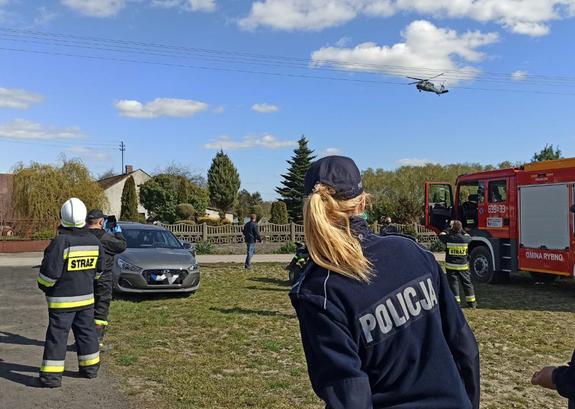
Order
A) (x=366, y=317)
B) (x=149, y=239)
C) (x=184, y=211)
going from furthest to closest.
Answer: (x=184, y=211) → (x=149, y=239) → (x=366, y=317)

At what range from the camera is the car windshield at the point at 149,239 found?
11609 millimetres

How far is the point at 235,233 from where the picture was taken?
27.0 metres

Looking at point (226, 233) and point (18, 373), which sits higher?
point (226, 233)

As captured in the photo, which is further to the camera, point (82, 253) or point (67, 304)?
point (82, 253)

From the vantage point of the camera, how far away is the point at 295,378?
5609mm

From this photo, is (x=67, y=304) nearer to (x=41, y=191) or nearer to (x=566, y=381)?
(x=566, y=381)

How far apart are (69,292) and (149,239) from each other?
21.8 ft

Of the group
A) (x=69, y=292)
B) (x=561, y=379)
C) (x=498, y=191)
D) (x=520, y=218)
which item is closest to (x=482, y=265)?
(x=520, y=218)

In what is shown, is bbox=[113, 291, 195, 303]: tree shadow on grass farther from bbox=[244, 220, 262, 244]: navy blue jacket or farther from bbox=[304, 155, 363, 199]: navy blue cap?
bbox=[304, 155, 363, 199]: navy blue cap

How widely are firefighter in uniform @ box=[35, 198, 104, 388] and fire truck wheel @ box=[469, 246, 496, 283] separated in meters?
10.3

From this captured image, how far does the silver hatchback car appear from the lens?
10.2 meters

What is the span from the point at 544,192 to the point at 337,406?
11.8 m

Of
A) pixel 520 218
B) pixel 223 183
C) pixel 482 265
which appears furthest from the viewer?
pixel 223 183

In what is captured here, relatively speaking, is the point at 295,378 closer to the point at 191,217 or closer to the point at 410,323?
the point at 410,323
